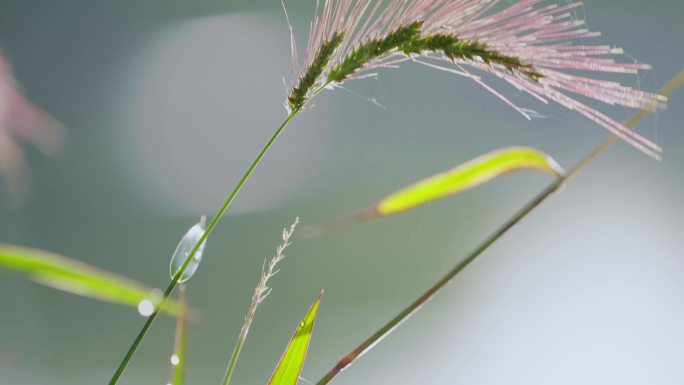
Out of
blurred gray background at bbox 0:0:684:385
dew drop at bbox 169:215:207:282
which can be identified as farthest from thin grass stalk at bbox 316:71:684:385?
blurred gray background at bbox 0:0:684:385

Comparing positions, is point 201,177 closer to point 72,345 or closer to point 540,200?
point 72,345

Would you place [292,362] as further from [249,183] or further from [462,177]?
[249,183]

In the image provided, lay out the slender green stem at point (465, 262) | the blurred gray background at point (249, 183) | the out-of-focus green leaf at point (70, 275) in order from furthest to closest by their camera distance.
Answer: the blurred gray background at point (249, 183)
the slender green stem at point (465, 262)
the out-of-focus green leaf at point (70, 275)

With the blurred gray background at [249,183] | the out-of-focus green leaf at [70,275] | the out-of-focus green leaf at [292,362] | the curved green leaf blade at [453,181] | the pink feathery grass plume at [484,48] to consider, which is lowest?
the out-of-focus green leaf at [70,275]

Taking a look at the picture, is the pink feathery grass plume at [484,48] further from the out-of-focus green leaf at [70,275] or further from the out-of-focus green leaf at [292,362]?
the out-of-focus green leaf at [70,275]

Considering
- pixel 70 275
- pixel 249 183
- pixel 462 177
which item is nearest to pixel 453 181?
pixel 462 177

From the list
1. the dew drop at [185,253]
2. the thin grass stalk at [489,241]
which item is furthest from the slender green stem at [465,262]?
the dew drop at [185,253]

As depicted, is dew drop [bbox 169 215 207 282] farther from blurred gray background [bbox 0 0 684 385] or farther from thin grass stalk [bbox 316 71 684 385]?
blurred gray background [bbox 0 0 684 385]
